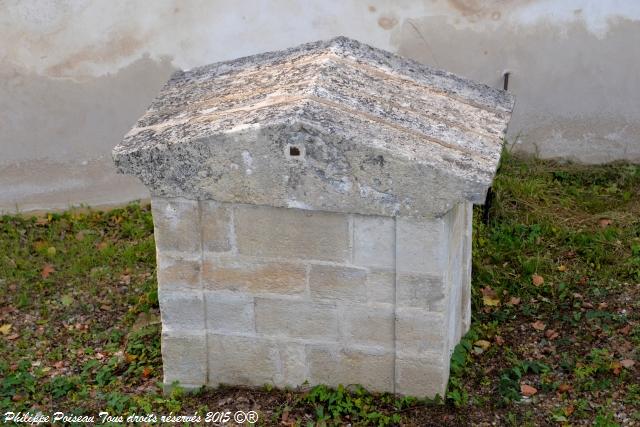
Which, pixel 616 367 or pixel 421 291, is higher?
pixel 421 291

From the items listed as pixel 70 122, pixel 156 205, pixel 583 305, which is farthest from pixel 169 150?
pixel 70 122

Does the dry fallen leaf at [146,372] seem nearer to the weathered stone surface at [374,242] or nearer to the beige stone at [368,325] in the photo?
the beige stone at [368,325]

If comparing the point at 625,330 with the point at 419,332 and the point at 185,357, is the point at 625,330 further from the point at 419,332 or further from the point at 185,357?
the point at 185,357

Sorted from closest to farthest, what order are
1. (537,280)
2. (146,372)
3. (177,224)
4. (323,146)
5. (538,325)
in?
(323,146), (177,224), (146,372), (538,325), (537,280)

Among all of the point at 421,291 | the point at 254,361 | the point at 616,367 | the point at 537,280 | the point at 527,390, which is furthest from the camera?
the point at 537,280

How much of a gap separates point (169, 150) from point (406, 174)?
108cm

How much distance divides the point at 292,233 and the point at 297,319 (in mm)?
456

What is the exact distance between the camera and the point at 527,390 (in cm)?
482

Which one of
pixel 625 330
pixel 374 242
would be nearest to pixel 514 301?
pixel 625 330

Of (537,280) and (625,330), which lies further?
(537,280)

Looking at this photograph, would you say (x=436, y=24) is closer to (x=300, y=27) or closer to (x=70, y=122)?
(x=300, y=27)

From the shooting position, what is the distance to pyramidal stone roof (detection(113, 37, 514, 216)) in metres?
4.09

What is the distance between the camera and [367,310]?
4.47 m

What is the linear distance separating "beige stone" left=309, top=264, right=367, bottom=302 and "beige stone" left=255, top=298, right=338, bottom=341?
72mm
